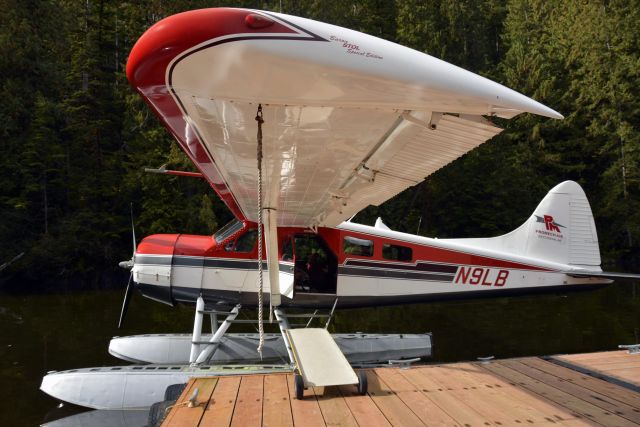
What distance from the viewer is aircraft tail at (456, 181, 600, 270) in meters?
6.88

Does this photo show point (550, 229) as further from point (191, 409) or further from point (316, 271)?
point (191, 409)

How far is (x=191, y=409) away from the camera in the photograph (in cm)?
282

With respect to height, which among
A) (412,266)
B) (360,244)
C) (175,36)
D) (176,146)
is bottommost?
(412,266)

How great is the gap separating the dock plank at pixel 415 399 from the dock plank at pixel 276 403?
73 cm

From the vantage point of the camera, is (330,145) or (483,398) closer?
(330,145)

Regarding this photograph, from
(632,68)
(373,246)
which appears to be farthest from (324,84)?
(632,68)

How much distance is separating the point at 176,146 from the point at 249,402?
16388mm

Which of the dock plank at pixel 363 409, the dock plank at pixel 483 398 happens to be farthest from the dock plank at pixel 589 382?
the dock plank at pixel 363 409

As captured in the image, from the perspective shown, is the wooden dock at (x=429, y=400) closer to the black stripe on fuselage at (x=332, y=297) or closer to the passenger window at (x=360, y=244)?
the black stripe on fuselage at (x=332, y=297)

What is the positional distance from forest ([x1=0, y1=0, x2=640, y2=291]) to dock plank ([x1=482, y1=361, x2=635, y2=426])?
12842mm

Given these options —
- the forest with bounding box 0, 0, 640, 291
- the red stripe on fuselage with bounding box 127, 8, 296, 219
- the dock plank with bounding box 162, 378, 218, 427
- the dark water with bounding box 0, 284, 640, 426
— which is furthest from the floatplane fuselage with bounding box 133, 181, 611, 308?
the forest with bounding box 0, 0, 640, 291

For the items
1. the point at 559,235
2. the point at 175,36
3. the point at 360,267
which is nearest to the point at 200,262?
the point at 360,267

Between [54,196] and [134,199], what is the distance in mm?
2861

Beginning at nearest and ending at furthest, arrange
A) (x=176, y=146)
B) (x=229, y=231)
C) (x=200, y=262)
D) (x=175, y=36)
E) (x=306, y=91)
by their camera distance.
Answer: (x=175, y=36) < (x=306, y=91) < (x=200, y=262) < (x=229, y=231) < (x=176, y=146)
